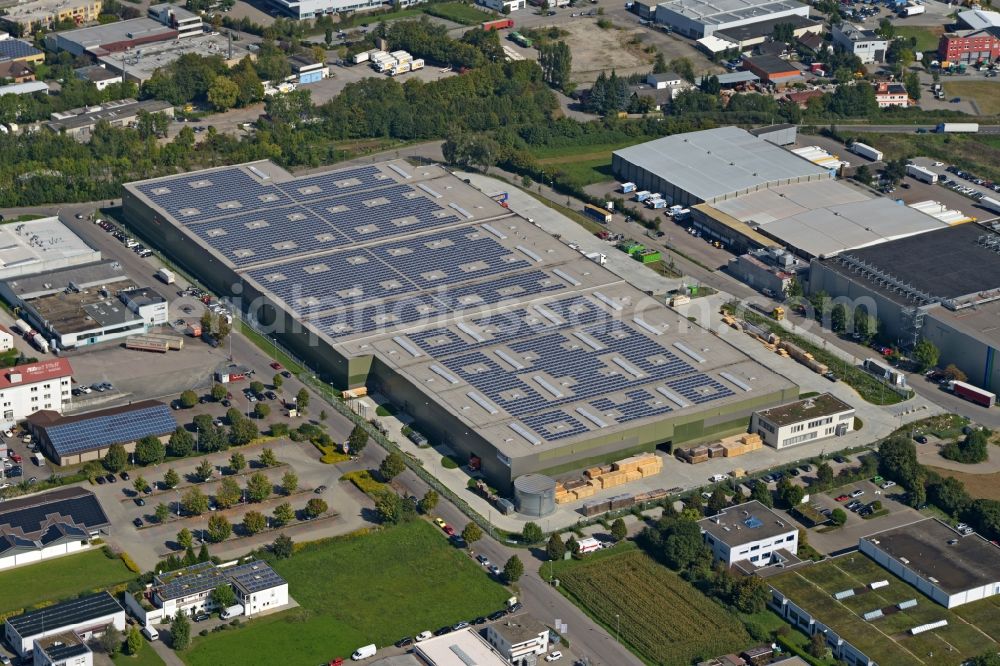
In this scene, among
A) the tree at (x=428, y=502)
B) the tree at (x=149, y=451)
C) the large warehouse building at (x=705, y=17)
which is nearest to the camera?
the tree at (x=428, y=502)

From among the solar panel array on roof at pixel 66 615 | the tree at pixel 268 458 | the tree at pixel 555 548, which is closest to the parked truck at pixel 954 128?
the tree at pixel 555 548

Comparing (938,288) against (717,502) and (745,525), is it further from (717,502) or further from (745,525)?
(745,525)

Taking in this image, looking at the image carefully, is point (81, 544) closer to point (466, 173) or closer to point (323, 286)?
point (323, 286)

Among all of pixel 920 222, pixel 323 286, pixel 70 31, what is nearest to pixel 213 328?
pixel 323 286

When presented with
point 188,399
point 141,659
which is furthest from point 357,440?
point 141,659

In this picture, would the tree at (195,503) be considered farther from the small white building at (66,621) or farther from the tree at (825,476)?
the tree at (825,476)

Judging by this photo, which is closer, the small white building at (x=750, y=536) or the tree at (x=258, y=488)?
the small white building at (x=750, y=536)
